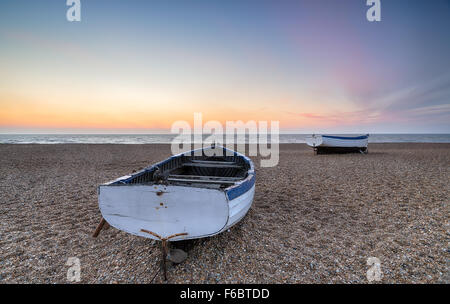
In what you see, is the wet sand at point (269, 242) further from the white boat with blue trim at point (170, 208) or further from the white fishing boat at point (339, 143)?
the white fishing boat at point (339, 143)

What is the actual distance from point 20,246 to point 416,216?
325 inches

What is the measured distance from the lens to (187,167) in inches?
271

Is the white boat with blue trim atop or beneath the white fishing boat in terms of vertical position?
beneath

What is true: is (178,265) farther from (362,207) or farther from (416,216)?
(416,216)

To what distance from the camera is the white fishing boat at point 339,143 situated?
1708 centimetres

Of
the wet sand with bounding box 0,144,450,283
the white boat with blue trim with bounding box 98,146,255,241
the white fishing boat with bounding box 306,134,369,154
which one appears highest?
the white fishing boat with bounding box 306,134,369,154

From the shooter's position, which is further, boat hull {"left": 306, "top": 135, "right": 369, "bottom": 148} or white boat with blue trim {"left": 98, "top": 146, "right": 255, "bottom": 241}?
boat hull {"left": 306, "top": 135, "right": 369, "bottom": 148}

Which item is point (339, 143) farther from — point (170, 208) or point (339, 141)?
point (170, 208)

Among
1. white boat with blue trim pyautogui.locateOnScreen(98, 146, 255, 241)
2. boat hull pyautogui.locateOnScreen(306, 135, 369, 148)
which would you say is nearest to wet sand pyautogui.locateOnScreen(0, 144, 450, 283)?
white boat with blue trim pyautogui.locateOnScreen(98, 146, 255, 241)

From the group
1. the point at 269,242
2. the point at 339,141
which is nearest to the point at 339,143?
the point at 339,141

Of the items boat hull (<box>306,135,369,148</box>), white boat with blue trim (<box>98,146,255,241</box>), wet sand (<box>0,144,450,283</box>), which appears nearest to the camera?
white boat with blue trim (<box>98,146,255,241</box>)

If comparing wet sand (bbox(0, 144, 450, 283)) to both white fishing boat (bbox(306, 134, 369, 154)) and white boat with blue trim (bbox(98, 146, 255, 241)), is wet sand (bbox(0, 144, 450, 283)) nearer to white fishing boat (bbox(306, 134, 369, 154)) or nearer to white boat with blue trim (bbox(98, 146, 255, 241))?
white boat with blue trim (bbox(98, 146, 255, 241))

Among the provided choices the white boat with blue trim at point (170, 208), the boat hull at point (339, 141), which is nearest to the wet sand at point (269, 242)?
the white boat with blue trim at point (170, 208)

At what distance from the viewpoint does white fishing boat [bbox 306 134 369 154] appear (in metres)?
17.1
